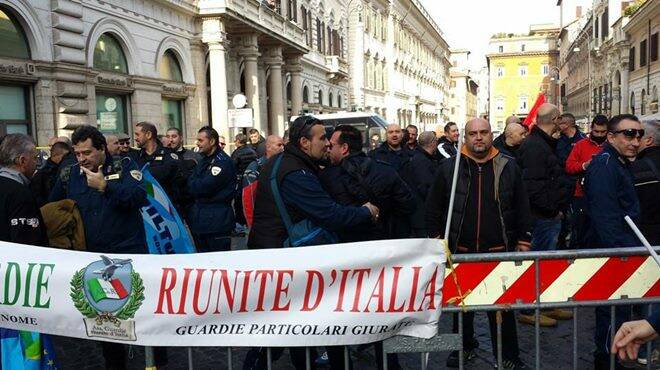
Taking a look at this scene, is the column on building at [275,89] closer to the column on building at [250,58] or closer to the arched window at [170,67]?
→ the column on building at [250,58]

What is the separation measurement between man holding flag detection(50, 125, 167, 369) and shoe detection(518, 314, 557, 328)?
3292 mm

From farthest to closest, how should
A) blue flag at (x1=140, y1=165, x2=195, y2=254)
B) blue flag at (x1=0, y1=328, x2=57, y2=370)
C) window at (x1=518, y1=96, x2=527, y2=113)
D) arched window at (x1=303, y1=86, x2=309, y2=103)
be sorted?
window at (x1=518, y1=96, x2=527, y2=113) < arched window at (x1=303, y1=86, x2=309, y2=103) < blue flag at (x1=140, y1=165, x2=195, y2=254) < blue flag at (x1=0, y1=328, x2=57, y2=370)

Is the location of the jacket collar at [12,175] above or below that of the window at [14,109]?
below

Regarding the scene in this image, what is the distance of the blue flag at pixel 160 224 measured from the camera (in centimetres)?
447

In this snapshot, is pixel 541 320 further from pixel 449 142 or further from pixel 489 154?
pixel 449 142

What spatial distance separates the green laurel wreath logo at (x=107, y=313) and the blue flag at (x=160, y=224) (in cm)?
144

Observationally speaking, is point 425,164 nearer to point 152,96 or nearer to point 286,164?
point 286,164

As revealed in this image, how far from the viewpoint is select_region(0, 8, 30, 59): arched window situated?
11.3m

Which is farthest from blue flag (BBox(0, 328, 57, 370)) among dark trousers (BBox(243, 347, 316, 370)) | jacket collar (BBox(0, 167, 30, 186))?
dark trousers (BBox(243, 347, 316, 370))

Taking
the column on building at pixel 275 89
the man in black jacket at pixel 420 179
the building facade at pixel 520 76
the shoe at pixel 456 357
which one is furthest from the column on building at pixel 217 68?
the building facade at pixel 520 76

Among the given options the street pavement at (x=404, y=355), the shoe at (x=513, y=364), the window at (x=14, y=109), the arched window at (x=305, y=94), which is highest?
the arched window at (x=305, y=94)

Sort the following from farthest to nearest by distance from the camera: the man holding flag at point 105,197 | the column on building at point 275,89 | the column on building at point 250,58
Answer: the column on building at point 275,89
the column on building at point 250,58
the man holding flag at point 105,197

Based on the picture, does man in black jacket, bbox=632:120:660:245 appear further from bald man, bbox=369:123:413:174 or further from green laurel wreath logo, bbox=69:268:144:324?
bald man, bbox=369:123:413:174

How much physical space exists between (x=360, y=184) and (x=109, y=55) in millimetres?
12706
